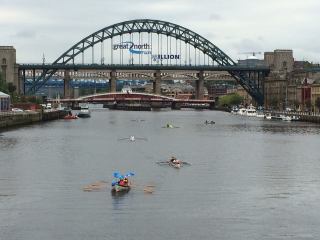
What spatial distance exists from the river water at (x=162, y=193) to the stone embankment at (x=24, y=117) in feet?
107

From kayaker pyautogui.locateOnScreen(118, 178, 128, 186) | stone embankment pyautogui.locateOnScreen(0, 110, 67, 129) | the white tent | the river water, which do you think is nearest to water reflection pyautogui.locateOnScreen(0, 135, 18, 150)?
the river water

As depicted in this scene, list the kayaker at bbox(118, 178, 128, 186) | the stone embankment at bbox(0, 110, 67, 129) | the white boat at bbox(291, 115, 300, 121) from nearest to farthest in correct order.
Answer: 1. the kayaker at bbox(118, 178, 128, 186)
2. the stone embankment at bbox(0, 110, 67, 129)
3. the white boat at bbox(291, 115, 300, 121)

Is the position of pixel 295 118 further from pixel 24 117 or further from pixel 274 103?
pixel 274 103

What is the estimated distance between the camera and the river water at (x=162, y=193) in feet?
117

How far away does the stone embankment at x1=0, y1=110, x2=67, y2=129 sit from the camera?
11006 centimetres

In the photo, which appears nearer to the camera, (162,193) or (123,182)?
(162,193)

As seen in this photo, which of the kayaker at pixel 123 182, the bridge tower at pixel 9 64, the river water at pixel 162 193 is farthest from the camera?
the bridge tower at pixel 9 64

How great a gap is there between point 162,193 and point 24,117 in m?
82.0

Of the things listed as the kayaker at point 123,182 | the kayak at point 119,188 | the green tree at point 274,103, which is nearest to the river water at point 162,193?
the kayak at point 119,188

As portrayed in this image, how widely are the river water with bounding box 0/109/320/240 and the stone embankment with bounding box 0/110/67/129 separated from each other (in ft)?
107

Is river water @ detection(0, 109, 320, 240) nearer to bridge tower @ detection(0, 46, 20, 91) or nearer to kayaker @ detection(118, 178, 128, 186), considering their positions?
kayaker @ detection(118, 178, 128, 186)

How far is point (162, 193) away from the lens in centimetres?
4466

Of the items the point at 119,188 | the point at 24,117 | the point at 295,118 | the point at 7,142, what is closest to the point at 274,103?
the point at 295,118

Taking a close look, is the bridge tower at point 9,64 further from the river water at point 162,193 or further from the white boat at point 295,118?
the river water at point 162,193
